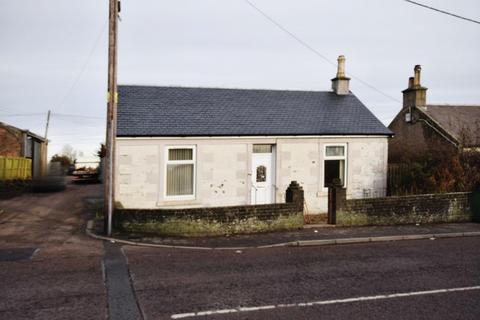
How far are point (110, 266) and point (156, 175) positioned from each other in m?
6.17

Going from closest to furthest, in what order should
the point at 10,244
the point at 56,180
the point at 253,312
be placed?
the point at 253,312 → the point at 10,244 → the point at 56,180

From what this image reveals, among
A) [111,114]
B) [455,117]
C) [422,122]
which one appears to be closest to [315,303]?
[111,114]

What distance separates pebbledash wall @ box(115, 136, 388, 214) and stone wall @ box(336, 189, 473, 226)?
3051 millimetres

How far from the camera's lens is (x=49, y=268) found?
8188 mm

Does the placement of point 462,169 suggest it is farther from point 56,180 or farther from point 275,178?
point 56,180

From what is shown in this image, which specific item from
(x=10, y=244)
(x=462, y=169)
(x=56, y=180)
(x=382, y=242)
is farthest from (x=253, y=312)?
(x=56, y=180)

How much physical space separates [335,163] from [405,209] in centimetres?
375

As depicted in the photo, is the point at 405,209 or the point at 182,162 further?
the point at 182,162

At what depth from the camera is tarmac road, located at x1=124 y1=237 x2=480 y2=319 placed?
6.10m

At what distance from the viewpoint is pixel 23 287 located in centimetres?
698

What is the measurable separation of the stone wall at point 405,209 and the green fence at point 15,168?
22034 millimetres

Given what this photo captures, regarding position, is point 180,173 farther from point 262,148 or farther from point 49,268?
point 49,268

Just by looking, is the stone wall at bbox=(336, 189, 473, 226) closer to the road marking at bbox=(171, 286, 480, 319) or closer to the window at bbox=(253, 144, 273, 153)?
the window at bbox=(253, 144, 273, 153)

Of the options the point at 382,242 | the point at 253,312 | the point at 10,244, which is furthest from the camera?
the point at 382,242
